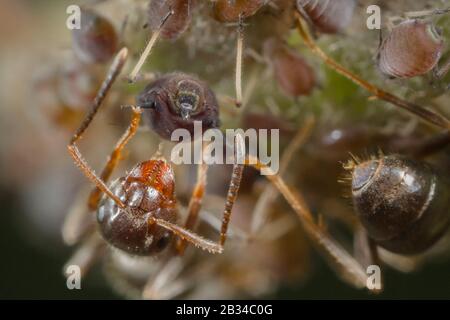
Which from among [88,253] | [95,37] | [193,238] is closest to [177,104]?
[193,238]

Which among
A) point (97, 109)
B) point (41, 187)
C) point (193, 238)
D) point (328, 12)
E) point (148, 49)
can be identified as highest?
point (41, 187)

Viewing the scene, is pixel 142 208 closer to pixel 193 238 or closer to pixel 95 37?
pixel 193 238

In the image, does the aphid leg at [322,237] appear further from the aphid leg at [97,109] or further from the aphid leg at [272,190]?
the aphid leg at [97,109]

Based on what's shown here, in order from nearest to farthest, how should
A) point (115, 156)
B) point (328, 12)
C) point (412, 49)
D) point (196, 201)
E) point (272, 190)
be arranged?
point (412, 49), point (328, 12), point (115, 156), point (196, 201), point (272, 190)

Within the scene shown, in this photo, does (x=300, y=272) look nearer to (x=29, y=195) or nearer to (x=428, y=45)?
(x=29, y=195)

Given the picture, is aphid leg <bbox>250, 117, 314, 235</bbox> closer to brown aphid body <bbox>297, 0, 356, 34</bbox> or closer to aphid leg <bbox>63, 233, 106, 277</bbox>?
brown aphid body <bbox>297, 0, 356, 34</bbox>

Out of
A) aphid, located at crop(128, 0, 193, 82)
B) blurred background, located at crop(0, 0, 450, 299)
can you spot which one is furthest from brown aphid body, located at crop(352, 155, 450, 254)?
blurred background, located at crop(0, 0, 450, 299)

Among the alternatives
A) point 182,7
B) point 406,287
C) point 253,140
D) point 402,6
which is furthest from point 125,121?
point 406,287

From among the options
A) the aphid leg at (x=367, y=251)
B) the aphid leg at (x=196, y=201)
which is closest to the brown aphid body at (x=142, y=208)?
the aphid leg at (x=196, y=201)
